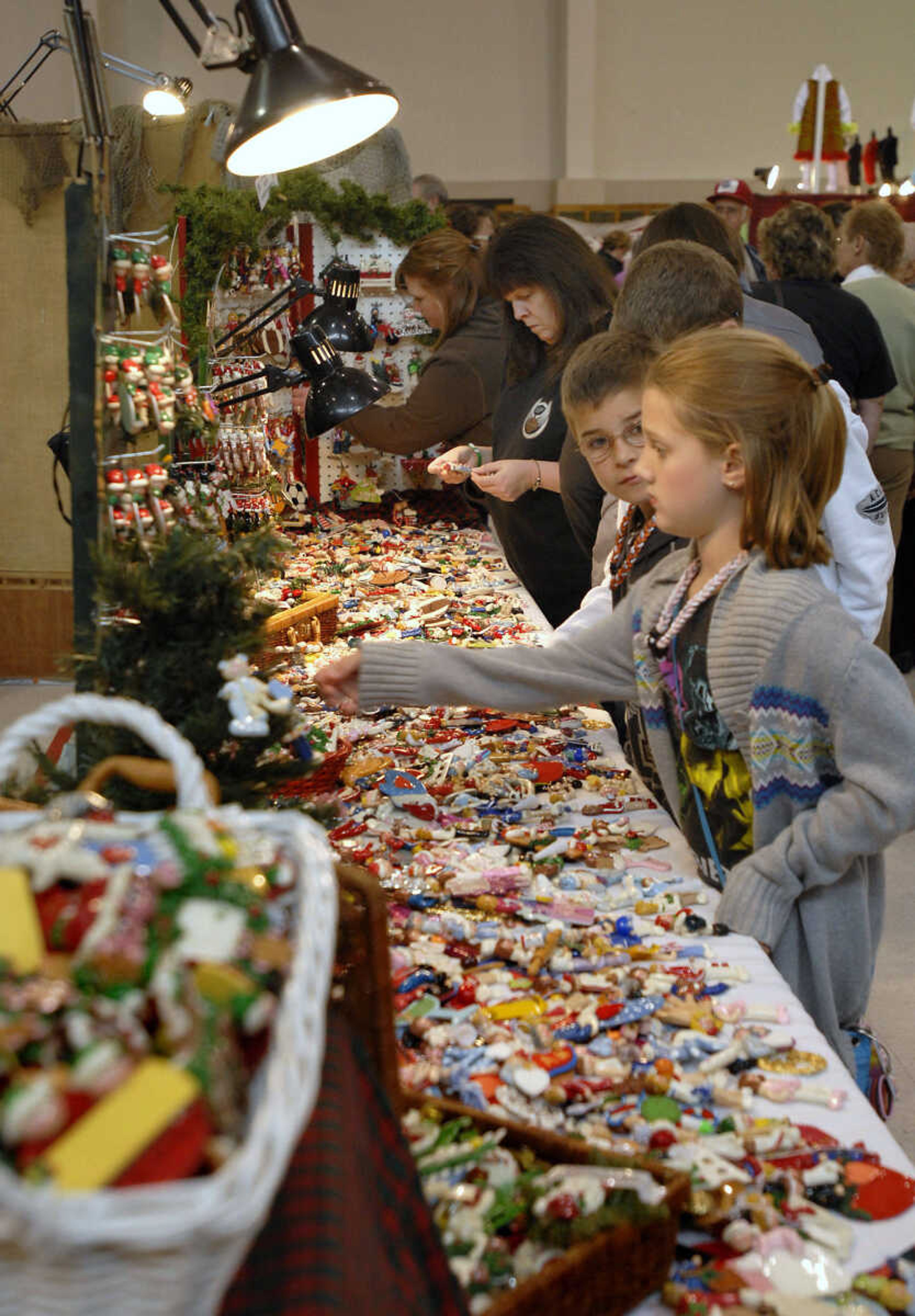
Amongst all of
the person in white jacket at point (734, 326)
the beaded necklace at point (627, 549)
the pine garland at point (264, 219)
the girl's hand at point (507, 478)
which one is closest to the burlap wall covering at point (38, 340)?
the pine garland at point (264, 219)

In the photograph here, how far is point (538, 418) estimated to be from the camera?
3.29m

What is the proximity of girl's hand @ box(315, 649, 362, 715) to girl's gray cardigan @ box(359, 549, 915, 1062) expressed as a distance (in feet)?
0.08

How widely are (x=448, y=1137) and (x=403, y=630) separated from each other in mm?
1965

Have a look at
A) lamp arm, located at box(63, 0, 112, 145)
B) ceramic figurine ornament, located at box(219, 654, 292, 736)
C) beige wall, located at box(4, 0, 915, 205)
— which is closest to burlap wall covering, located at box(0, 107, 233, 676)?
lamp arm, located at box(63, 0, 112, 145)

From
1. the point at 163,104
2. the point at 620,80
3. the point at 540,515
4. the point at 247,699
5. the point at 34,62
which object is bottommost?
the point at 540,515

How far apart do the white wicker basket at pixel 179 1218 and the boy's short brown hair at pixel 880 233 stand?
4.54 meters

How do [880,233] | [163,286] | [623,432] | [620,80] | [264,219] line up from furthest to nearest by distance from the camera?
[620,80], [880,233], [264,219], [623,432], [163,286]

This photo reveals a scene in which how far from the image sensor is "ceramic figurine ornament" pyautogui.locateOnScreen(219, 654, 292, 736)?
1.21 m

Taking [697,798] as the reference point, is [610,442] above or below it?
above

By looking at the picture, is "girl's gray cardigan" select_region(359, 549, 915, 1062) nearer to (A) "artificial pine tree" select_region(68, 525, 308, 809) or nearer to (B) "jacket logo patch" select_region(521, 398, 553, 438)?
(A) "artificial pine tree" select_region(68, 525, 308, 809)

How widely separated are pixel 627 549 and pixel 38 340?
3765 mm

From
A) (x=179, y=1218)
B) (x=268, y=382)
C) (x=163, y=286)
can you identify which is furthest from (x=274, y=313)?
(x=179, y=1218)

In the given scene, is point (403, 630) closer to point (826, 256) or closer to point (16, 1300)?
point (826, 256)

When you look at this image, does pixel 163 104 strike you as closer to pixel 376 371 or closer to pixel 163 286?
pixel 376 371
